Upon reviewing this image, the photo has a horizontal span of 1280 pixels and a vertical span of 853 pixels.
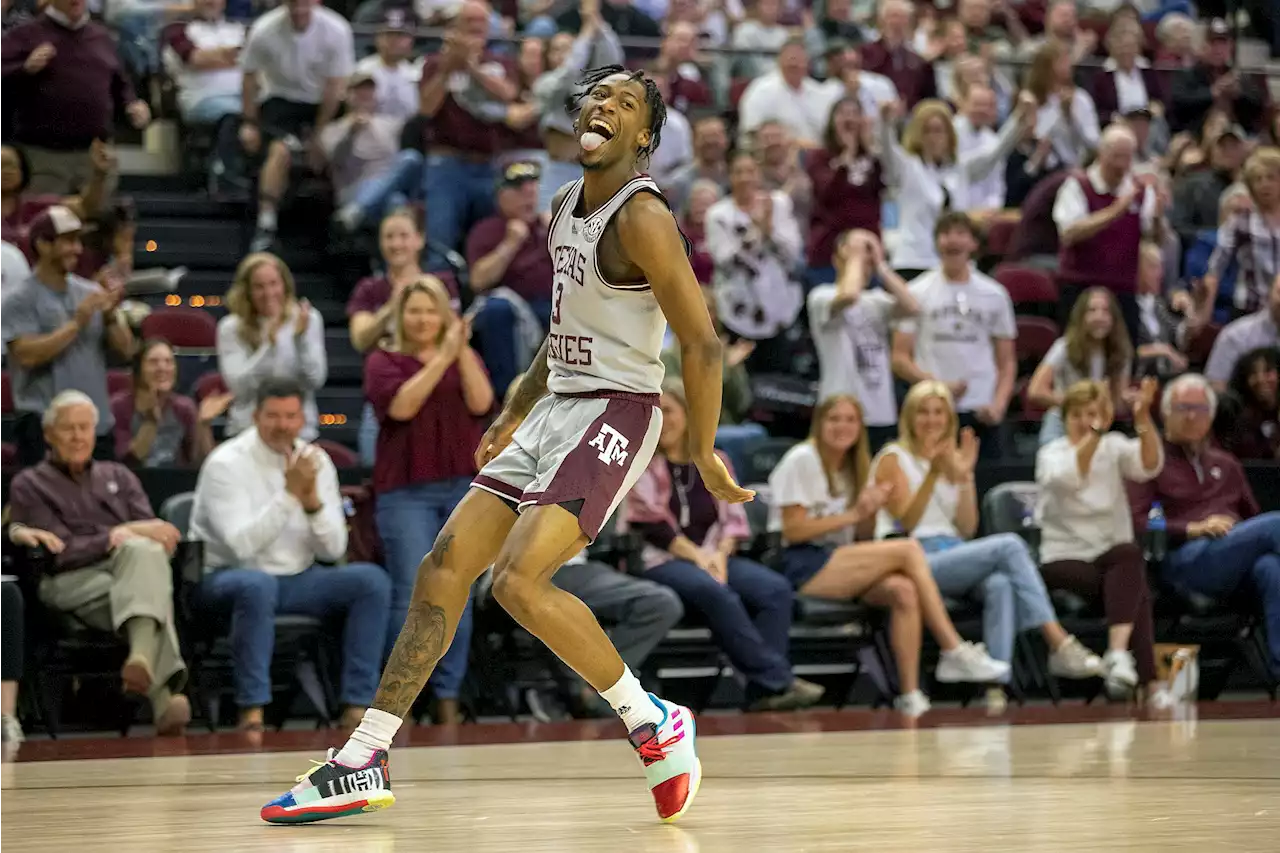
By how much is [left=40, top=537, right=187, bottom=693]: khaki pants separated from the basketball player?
304cm

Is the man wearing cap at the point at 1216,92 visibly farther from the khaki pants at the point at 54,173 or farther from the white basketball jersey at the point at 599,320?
the white basketball jersey at the point at 599,320

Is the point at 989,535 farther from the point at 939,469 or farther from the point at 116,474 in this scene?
the point at 116,474

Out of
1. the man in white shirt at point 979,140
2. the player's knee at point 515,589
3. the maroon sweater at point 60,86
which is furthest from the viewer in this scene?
the man in white shirt at point 979,140

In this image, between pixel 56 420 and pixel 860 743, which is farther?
pixel 56 420

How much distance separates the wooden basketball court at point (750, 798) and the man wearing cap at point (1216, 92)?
765cm

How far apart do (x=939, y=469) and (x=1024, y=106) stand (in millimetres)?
3953

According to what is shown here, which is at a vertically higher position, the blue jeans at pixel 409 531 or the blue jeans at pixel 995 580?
the blue jeans at pixel 409 531

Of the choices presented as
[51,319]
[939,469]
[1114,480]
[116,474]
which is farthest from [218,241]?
[1114,480]

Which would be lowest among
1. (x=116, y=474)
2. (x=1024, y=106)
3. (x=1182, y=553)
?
(x=1182, y=553)

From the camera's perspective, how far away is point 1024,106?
12.3 metres

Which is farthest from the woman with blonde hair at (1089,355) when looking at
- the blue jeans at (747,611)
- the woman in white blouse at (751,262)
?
the blue jeans at (747,611)

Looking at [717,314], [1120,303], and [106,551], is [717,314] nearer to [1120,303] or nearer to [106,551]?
[1120,303]

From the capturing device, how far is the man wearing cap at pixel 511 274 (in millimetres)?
9703

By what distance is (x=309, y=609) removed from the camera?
8.14 metres
